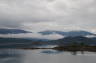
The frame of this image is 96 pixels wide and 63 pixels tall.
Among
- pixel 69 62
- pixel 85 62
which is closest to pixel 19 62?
pixel 69 62

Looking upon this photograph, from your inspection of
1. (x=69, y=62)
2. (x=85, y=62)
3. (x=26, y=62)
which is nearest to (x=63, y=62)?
(x=69, y=62)

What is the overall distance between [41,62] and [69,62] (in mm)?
10886

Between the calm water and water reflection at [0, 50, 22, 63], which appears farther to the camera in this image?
water reflection at [0, 50, 22, 63]

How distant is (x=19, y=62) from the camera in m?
74.8

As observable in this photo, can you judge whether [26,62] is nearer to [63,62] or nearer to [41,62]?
[41,62]

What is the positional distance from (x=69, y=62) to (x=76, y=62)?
277 centimetres

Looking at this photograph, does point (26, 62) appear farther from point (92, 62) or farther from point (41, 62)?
point (92, 62)

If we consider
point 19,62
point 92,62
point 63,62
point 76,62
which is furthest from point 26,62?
point 92,62

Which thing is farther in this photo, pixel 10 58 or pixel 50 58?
pixel 10 58

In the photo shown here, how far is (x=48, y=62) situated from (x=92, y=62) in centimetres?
1678

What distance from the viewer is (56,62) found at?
73.3 m

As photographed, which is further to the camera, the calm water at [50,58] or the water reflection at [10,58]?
the water reflection at [10,58]

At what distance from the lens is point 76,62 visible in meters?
73.5

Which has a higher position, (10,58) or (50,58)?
(10,58)
